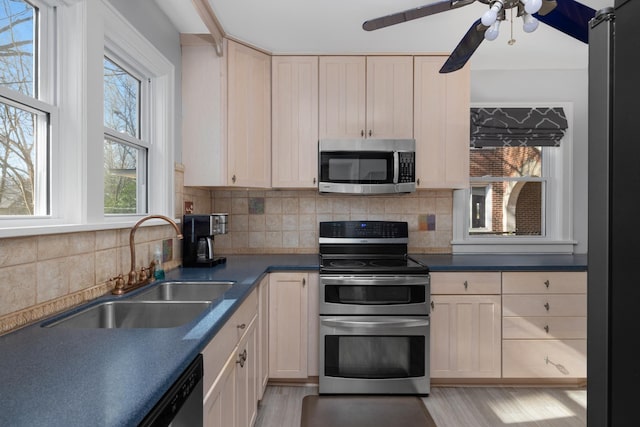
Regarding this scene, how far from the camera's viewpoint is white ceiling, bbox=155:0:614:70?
86.8 inches

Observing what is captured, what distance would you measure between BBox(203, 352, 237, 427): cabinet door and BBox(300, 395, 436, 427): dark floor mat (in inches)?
32.7

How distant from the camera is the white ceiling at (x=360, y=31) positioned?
7.23 ft

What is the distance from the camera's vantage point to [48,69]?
1470 millimetres

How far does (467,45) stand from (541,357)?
2087 mm

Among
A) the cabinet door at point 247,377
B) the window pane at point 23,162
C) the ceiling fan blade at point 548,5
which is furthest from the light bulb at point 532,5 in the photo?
the window pane at point 23,162

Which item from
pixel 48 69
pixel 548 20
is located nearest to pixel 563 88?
pixel 548 20

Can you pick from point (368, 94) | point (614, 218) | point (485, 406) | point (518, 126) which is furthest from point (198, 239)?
point (518, 126)

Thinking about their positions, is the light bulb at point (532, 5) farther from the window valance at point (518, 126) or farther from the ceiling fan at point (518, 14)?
the window valance at point (518, 126)

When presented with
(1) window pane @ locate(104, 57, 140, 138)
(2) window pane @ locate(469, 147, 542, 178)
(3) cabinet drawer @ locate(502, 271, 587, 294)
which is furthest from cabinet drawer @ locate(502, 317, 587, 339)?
(1) window pane @ locate(104, 57, 140, 138)

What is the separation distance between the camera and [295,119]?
2.84 meters

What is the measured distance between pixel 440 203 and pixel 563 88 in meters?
1.43

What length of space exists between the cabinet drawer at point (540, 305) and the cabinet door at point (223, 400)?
189 centimetres

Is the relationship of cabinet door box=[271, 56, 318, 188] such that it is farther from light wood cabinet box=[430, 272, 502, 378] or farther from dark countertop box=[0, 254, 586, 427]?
dark countertop box=[0, 254, 586, 427]

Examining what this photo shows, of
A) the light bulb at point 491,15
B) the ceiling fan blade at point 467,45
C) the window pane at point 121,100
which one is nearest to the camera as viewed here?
the light bulb at point 491,15
